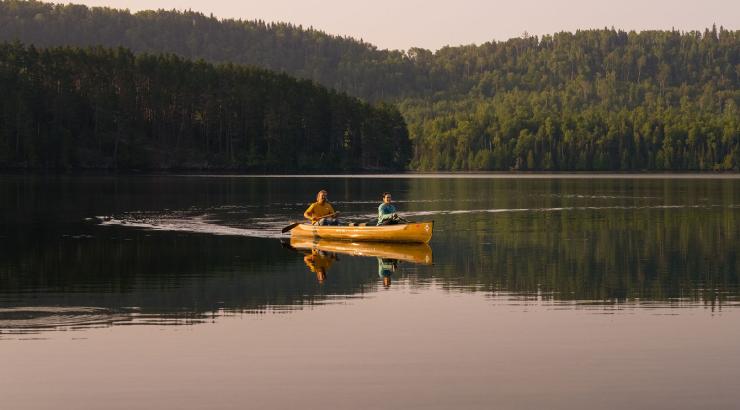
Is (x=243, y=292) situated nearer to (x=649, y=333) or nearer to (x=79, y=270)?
(x=79, y=270)

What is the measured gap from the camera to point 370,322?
23.3 meters

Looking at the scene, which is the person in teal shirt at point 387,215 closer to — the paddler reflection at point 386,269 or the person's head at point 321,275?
the paddler reflection at point 386,269

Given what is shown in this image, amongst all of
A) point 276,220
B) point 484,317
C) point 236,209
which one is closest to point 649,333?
point 484,317

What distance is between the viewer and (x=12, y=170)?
6240 inches

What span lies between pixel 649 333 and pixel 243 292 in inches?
435

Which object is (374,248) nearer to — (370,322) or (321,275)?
(321,275)

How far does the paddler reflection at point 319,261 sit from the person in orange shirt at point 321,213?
5414mm

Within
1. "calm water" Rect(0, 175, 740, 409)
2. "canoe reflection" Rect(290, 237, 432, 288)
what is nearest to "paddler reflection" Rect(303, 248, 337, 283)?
"canoe reflection" Rect(290, 237, 432, 288)

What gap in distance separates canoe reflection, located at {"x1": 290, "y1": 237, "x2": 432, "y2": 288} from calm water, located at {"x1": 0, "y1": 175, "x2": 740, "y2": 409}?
17 centimetres

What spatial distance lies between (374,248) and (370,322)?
2005 centimetres

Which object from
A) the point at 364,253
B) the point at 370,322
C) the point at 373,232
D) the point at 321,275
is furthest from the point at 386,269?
the point at 370,322

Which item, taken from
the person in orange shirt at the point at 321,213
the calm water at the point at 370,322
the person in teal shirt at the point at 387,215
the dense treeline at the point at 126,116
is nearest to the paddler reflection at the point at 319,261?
the calm water at the point at 370,322

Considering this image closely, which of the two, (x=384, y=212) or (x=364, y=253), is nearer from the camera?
(x=364, y=253)

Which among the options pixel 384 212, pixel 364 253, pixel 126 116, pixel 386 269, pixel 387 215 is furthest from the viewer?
pixel 126 116
